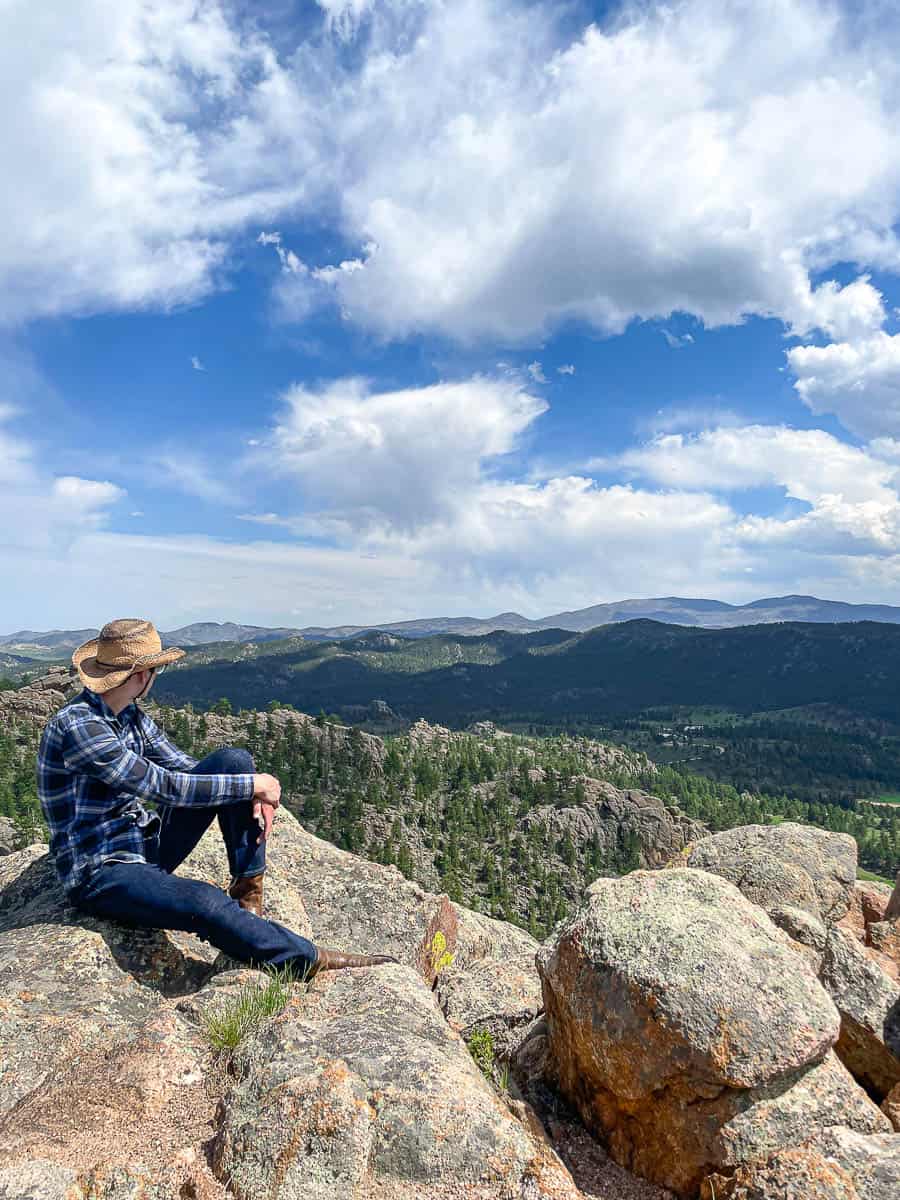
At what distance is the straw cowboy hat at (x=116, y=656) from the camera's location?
27.6 feet

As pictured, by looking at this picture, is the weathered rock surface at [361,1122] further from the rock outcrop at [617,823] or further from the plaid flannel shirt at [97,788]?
the rock outcrop at [617,823]

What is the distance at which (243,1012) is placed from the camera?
702cm

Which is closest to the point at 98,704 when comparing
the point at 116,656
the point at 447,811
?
the point at 116,656

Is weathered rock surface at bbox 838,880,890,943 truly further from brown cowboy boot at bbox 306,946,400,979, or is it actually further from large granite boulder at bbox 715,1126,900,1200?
brown cowboy boot at bbox 306,946,400,979

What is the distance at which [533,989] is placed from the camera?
10.1 m

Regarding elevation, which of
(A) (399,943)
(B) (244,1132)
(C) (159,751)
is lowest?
(A) (399,943)

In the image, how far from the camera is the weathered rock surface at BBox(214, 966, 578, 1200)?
4.98 meters

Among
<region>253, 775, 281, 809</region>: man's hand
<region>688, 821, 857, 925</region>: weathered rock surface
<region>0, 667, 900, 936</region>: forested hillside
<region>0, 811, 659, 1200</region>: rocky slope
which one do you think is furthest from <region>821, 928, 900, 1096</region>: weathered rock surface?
<region>0, 667, 900, 936</region>: forested hillside

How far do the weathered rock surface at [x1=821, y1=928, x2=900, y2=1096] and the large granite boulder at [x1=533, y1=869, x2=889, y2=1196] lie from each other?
70.7 inches

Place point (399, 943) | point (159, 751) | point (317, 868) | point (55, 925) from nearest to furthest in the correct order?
1. point (55, 925)
2. point (159, 751)
3. point (399, 943)
4. point (317, 868)

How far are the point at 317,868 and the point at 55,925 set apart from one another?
644 centimetres

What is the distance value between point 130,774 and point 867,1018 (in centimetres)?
921

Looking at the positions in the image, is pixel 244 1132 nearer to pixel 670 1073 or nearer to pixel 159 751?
pixel 670 1073

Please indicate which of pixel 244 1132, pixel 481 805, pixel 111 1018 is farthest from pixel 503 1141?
pixel 481 805
